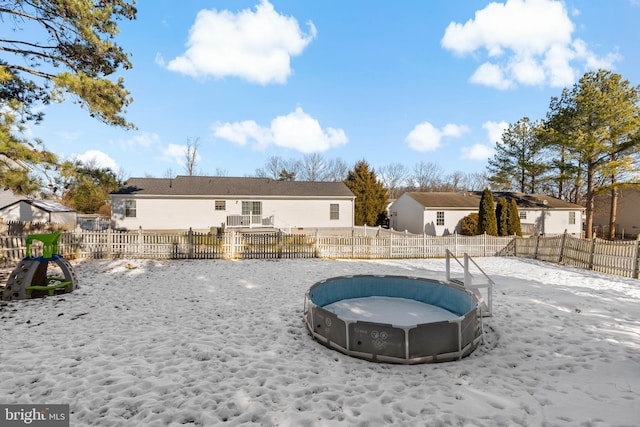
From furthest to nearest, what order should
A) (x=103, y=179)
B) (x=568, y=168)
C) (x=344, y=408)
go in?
(x=568, y=168) → (x=103, y=179) → (x=344, y=408)

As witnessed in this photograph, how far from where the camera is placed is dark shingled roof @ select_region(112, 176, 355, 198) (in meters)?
25.7

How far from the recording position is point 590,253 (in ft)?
41.5

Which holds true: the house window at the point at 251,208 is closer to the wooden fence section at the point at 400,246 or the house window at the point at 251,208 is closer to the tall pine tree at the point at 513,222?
the wooden fence section at the point at 400,246

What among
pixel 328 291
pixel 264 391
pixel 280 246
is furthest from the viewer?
pixel 280 246

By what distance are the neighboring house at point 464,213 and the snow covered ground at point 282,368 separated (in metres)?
20.0

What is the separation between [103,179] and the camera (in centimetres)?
1334

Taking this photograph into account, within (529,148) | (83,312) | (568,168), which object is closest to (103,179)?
(83,312)

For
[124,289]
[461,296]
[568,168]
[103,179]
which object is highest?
[568,168]

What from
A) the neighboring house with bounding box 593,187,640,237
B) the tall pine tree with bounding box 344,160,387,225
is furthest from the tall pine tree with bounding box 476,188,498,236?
the neighboring house with bounding box 593,187,640,237

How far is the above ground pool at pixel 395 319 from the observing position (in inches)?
188

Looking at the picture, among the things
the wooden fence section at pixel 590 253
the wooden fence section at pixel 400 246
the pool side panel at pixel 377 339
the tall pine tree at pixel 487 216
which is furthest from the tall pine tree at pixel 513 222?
the pool side panel at pixel 377 339

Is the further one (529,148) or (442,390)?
(529,148)

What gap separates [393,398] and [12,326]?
7.54 metres

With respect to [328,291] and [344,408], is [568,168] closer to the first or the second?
[328,291]
